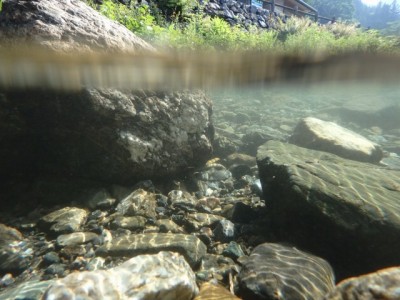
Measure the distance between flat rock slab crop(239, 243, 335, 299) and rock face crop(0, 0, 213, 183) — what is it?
127 inches

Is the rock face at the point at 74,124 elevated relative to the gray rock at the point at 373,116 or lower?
elevated

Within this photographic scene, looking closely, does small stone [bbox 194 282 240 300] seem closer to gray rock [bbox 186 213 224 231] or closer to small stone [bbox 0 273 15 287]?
gray rock [bbox 186 213 224 231]

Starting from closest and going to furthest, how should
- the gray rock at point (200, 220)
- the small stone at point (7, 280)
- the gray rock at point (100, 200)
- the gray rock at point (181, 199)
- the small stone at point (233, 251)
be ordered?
the small stone at point (7, 280) → the small stone at point (233, 251) → the gray rock at point (200, 220) → the gray rock at point (100, 200) → the gray rock at point (181, 199)

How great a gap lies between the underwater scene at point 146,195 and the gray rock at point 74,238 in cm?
3

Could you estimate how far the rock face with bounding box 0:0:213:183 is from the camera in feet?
17.9

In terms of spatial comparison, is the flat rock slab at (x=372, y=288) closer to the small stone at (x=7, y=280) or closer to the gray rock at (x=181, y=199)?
the gray rock at (x=181, y=199)

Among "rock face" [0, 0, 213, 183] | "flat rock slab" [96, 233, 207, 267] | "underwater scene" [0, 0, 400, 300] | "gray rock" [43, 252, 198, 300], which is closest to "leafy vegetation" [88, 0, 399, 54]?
"underwater scene" [0, 0, 400, 300]

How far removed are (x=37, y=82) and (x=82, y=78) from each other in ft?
5.27

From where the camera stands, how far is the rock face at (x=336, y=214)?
4.20 metres

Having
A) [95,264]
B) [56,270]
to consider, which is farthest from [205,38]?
[56,270]

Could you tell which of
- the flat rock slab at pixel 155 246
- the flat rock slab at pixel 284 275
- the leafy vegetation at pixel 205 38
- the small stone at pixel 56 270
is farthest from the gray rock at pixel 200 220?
the leafy vegetation at pixel 205 38

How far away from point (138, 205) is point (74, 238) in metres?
1.34

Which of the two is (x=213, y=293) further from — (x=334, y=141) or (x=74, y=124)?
(x=334, y=141)

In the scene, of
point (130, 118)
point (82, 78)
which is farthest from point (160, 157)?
point (82, 78)
